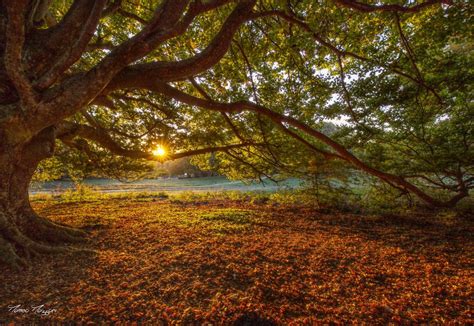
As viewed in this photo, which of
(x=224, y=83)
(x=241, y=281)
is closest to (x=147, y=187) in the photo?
(x=224, y=83)

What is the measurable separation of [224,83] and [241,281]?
4.58 m

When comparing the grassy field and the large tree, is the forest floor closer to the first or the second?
the large tree

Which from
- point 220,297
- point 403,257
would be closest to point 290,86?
point 403,257

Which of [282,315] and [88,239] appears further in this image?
[88,239]

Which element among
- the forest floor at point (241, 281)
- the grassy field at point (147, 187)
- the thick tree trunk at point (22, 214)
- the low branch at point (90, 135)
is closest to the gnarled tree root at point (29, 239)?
the thick tree trunk at point (22, 214)

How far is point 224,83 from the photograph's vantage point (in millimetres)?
5383

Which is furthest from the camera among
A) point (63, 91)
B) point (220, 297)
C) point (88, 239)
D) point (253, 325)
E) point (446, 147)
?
point (446, 147)

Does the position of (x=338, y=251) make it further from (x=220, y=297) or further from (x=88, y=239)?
(x=88, y=239)

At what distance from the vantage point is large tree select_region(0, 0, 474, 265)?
258cm

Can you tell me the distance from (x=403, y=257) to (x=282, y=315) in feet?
9.50

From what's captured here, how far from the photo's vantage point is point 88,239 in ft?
12.5

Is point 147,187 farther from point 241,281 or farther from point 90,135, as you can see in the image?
point 241,281

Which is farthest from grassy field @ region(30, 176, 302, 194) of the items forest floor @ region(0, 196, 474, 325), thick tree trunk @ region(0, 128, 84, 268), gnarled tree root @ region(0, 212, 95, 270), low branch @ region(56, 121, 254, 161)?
thick tree trunk @ region(0, 128, 84, 268)

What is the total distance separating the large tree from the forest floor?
37.2 inches
